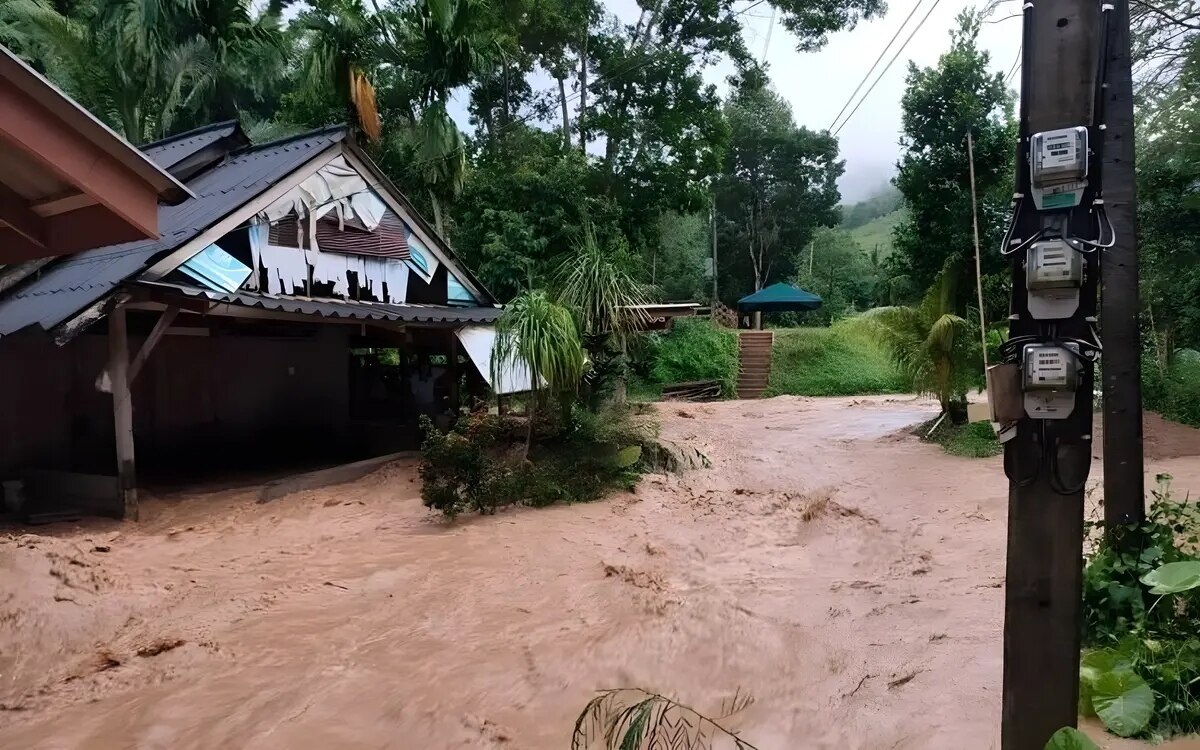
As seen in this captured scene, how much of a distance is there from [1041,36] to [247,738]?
4596 mm

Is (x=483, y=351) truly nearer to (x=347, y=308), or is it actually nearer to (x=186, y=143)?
(x=347, y=308)

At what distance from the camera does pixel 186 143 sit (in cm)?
1215

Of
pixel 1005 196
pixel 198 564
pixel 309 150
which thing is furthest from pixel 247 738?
pixel 1005 196

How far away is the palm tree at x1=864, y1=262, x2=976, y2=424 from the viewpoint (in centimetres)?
1284

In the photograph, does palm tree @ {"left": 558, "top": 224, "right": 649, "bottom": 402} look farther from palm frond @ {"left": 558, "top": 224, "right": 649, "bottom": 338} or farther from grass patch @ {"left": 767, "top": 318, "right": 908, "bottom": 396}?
grass patch @ {"left": 767, "top": 318, "right": 908, "bottom": 396}

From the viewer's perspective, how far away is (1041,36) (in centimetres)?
258

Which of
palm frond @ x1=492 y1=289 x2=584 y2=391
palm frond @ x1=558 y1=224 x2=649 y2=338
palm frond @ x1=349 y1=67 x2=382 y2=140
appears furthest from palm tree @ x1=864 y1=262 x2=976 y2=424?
palm frond @ x1=349 y1=67 x2=382 y2=140

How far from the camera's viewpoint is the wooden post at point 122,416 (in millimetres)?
8516

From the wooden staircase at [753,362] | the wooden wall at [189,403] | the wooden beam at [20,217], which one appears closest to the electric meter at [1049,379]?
the wooden beam at [20,217]

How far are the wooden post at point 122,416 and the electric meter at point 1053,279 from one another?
8901 mm

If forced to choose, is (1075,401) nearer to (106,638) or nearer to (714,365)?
(106,638)

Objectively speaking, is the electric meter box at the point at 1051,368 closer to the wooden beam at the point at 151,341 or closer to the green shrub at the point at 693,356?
the wooden beam at the point at 151,341

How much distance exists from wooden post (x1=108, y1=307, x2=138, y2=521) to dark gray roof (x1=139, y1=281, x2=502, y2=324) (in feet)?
2.48

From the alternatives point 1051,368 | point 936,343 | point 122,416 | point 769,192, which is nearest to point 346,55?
point 122,416
